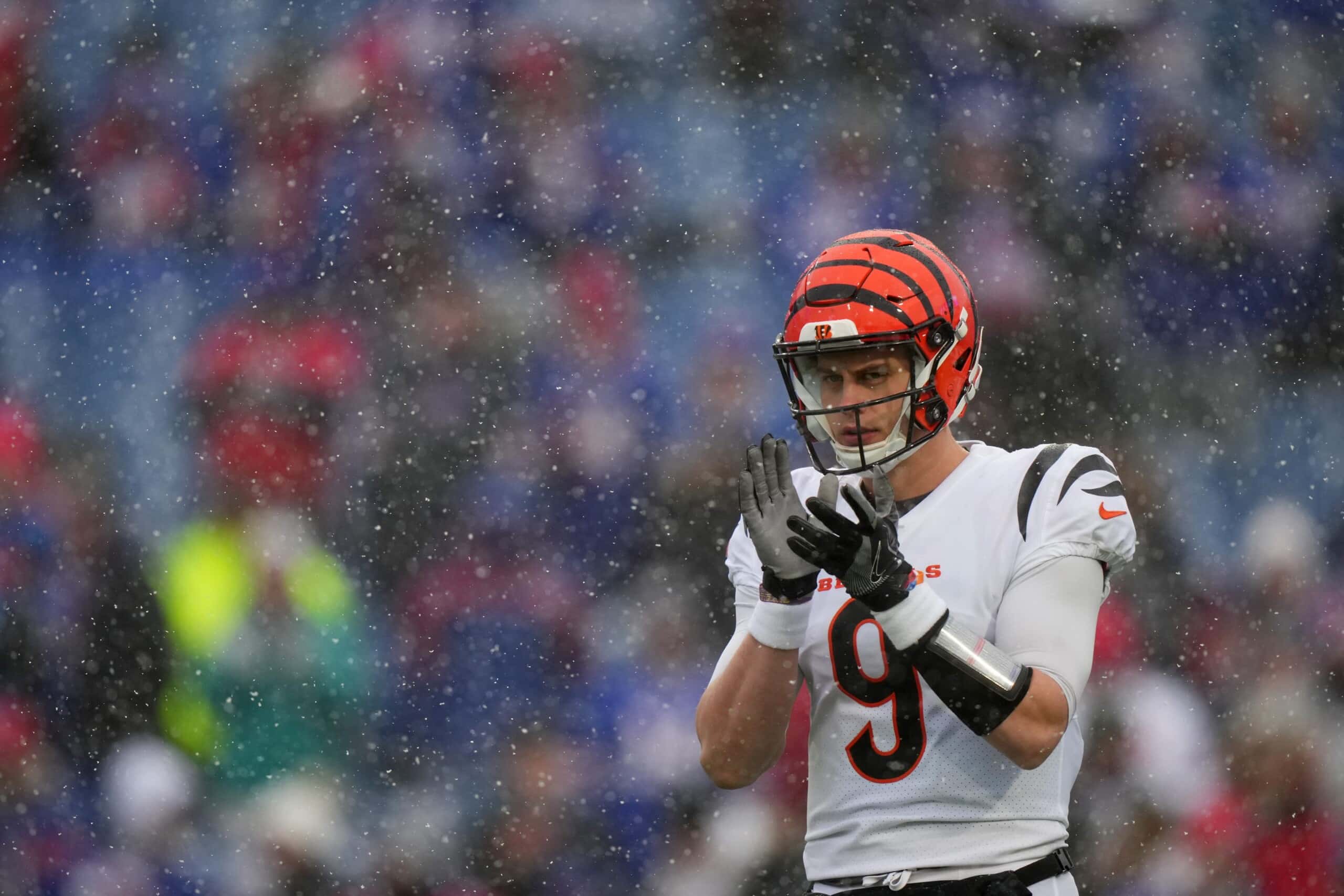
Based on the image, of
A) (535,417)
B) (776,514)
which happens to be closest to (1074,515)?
(776,514)

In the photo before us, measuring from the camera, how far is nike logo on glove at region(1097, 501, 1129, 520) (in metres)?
2.05

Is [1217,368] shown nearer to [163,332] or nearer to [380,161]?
[380,161]

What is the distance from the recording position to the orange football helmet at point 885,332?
2174 millimetres

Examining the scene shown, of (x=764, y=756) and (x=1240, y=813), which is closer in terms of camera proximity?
(x=764, y=756)

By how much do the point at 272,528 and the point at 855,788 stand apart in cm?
246

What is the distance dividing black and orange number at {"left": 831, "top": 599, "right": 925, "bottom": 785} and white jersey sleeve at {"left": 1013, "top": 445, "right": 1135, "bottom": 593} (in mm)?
202

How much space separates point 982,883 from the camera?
199 centimetres

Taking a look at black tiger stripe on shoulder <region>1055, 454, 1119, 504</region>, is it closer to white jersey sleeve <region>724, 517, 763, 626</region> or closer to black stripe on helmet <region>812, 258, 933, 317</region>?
black stripe on helmet <region>812, 258, 933, 317</region>

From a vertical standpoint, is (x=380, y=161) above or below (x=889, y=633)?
above

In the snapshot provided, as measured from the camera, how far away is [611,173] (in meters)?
4.16

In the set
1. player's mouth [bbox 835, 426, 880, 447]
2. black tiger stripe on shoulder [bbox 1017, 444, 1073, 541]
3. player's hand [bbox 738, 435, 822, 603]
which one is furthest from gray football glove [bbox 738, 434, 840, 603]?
black tiger stripe on shoulder [bbox 1017, 444, 1073, 541]

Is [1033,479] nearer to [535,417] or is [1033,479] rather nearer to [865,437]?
[865,437]

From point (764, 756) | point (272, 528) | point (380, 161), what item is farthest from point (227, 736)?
point (764, 756)

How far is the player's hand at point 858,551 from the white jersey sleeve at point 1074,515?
0.24 meters
